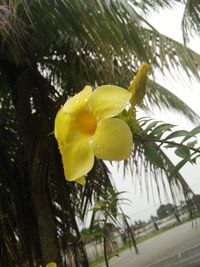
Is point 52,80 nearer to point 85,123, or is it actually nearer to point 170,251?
point 170,251

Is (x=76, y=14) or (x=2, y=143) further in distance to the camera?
(x=2, y=143)

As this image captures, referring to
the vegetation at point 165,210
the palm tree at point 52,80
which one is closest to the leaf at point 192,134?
the palm tree at point 52,80

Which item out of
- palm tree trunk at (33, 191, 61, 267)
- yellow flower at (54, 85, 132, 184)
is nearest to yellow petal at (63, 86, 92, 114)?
yellow flower at (54, 85, 132, 184)

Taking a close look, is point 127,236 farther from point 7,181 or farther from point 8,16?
point 8,16

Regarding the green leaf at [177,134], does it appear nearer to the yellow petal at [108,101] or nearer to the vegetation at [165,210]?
the yellow petal at [108,101]

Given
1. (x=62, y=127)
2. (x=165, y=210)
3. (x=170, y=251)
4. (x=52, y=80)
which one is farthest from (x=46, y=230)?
(x=62, y=127)

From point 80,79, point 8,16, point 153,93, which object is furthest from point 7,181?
point 153,93
